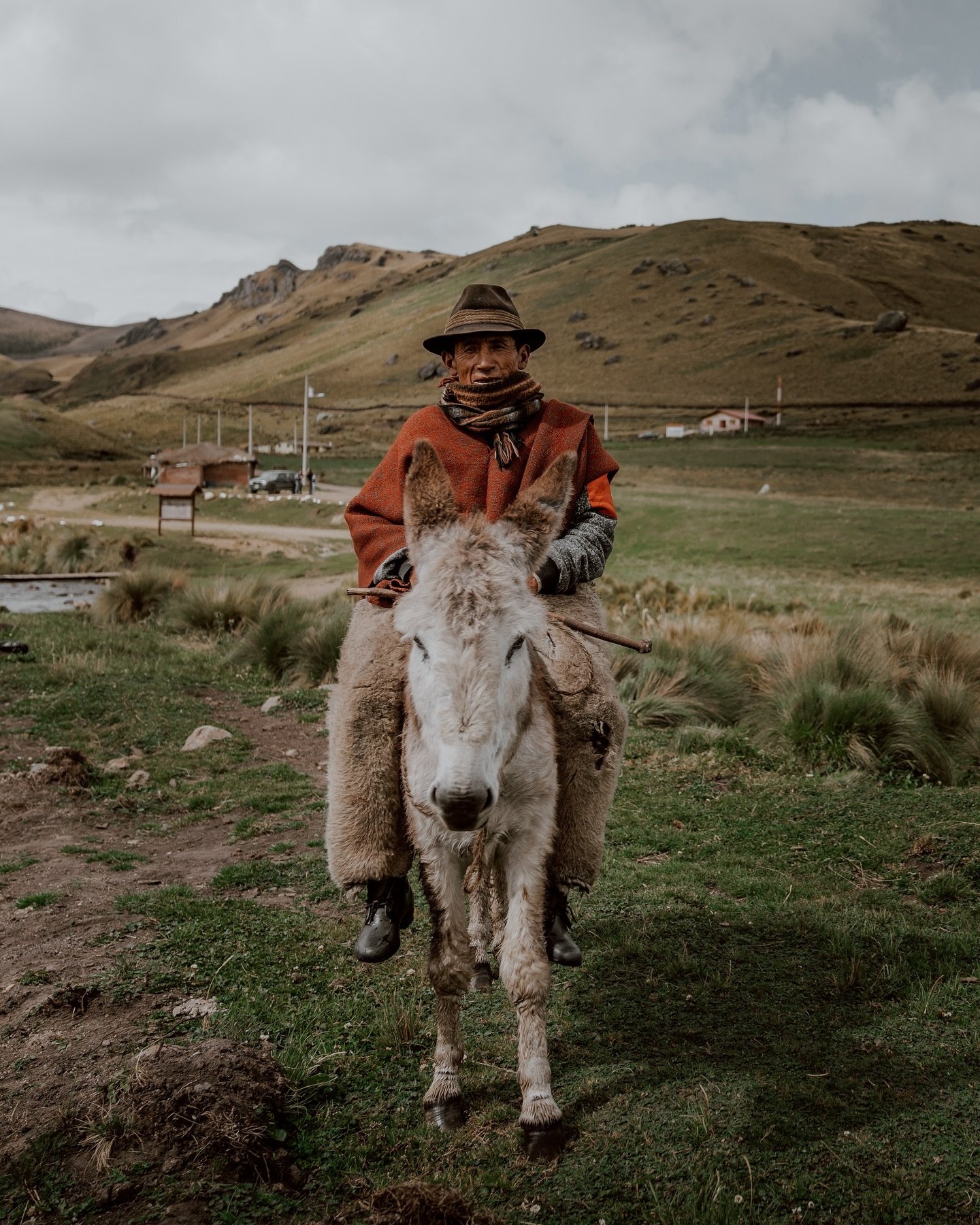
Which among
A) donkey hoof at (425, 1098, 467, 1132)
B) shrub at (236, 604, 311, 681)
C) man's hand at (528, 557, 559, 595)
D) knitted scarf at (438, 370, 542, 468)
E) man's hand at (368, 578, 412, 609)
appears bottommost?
donkey hoof at (425, 1098, 467, 1132)

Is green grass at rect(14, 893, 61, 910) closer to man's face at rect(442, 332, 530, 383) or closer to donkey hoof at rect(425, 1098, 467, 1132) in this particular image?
donkey hoof at rect(425, 1098, 467, 1132)

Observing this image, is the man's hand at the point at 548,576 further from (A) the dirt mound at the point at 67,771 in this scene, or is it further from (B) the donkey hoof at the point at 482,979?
(A) the dirt mound at the point at 67,771

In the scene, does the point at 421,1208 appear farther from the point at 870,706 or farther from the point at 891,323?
the point at 891,323

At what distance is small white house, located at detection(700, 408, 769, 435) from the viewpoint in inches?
2572

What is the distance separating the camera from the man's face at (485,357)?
3.99 m

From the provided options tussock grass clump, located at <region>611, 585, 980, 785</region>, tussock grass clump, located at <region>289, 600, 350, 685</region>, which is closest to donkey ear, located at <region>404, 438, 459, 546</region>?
tussock grass clump, located at <region>611, 585, 980, 785</region>

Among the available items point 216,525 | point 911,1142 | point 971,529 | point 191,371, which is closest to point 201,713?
point 911,1142

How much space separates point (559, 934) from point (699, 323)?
103062 millimetres

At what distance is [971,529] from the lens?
21.3m

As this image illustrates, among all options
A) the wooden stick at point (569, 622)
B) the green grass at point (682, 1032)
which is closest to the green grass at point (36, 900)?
the green grass at point (682, 1032)

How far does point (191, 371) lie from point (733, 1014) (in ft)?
633

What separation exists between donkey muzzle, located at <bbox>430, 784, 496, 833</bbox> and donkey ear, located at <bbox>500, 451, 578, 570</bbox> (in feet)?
2.95

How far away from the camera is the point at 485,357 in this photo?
13.1ft

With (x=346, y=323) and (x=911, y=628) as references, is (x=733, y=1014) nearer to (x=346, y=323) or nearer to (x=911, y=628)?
(x=911, y=628)
